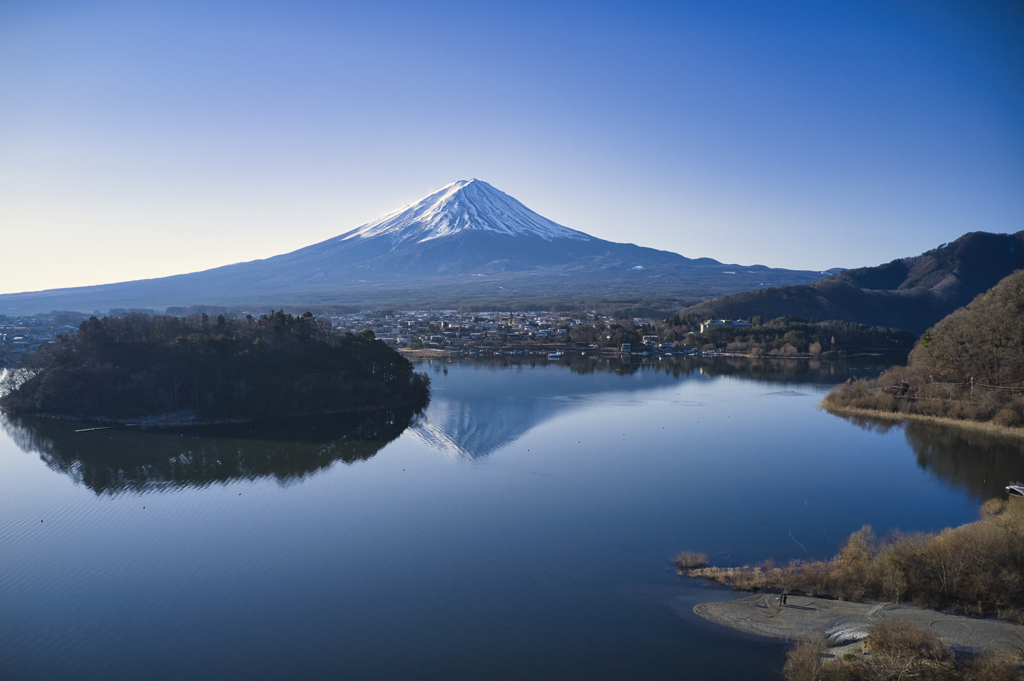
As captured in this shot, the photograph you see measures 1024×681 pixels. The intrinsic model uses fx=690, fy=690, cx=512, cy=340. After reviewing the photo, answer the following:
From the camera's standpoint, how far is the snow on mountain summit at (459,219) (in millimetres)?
80500

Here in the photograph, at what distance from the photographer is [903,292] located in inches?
1731

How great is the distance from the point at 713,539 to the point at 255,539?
552cm

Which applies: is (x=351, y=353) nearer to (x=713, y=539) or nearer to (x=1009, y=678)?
(x=713, y=539)

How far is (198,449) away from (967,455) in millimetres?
13759

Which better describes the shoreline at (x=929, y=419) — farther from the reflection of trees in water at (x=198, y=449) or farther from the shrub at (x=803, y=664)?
the shrub at (x=803, y=664)

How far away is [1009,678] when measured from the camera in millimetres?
4648

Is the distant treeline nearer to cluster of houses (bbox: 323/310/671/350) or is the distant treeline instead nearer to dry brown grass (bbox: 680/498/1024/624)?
cluster of houses (bbox: 323/310/671/350)

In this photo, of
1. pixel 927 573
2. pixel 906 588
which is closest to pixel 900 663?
pixel 906 588

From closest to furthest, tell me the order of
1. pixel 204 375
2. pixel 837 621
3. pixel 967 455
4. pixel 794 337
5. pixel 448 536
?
pixel 837 621 < pixel 448 536 < pixel 967 455 < pixel 204 375 < pixel 794 337

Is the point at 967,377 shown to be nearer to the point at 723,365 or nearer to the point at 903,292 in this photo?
the point at 723,365

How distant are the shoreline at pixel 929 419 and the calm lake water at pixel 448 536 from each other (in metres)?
0.58

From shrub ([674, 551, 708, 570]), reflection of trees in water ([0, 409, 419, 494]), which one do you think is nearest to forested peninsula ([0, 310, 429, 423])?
reflection of trees in water ([0, 409, 419, 494])

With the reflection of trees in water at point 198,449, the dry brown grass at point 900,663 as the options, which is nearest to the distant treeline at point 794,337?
the reflection of trees in water at point 198,449

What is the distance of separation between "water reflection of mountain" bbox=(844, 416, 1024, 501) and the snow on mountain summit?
68258 millimetres
